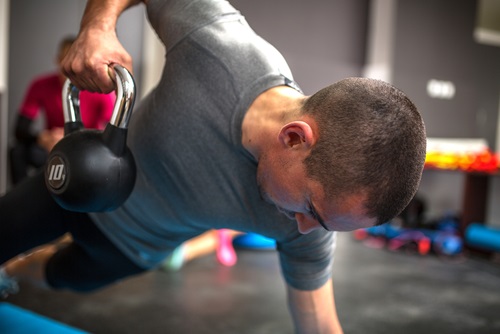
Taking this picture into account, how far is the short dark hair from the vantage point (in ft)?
2.82

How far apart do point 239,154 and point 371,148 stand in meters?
0.36

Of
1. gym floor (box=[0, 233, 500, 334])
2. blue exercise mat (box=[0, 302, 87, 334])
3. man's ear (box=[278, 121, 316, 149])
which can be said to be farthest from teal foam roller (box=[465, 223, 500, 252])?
man's ear (box=[278, 121, 316, 149])

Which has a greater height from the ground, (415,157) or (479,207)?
(415,157)

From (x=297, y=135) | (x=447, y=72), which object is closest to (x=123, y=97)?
(x=297, y=135)

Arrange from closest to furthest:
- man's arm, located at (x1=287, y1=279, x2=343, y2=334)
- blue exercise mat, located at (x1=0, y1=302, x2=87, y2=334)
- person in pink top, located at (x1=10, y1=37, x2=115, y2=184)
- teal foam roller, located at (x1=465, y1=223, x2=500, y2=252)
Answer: man's arm, located at (x1=287, y1=279, x2=343, y2=334), blue exercise mat, located at (x1=0, y1=302, x2=87, y2=334), person in pink top, located at (x1=10, y1=37, x2=115, y2=184), teal foam roller, located at (x1=465, y1=223, x2=500, y2=252)

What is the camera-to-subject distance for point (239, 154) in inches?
44.7

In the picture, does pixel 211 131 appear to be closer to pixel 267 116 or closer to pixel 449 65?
pixel 267 116

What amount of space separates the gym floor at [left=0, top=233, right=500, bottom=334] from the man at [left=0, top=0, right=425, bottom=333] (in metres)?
0.83

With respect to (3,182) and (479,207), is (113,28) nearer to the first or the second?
(3,182)

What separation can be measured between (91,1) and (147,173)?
1.49 ft

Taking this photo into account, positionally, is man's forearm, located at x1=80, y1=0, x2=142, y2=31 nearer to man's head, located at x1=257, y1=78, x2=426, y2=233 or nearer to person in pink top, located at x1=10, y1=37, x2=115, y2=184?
man's head, located at x1=257, y1=78, x2=426, y2=233

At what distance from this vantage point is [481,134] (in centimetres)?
613

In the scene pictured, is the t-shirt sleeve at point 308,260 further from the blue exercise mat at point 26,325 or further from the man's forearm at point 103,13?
the blue exercise mat at point 26,325

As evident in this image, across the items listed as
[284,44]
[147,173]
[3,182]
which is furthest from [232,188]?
[284,44]
